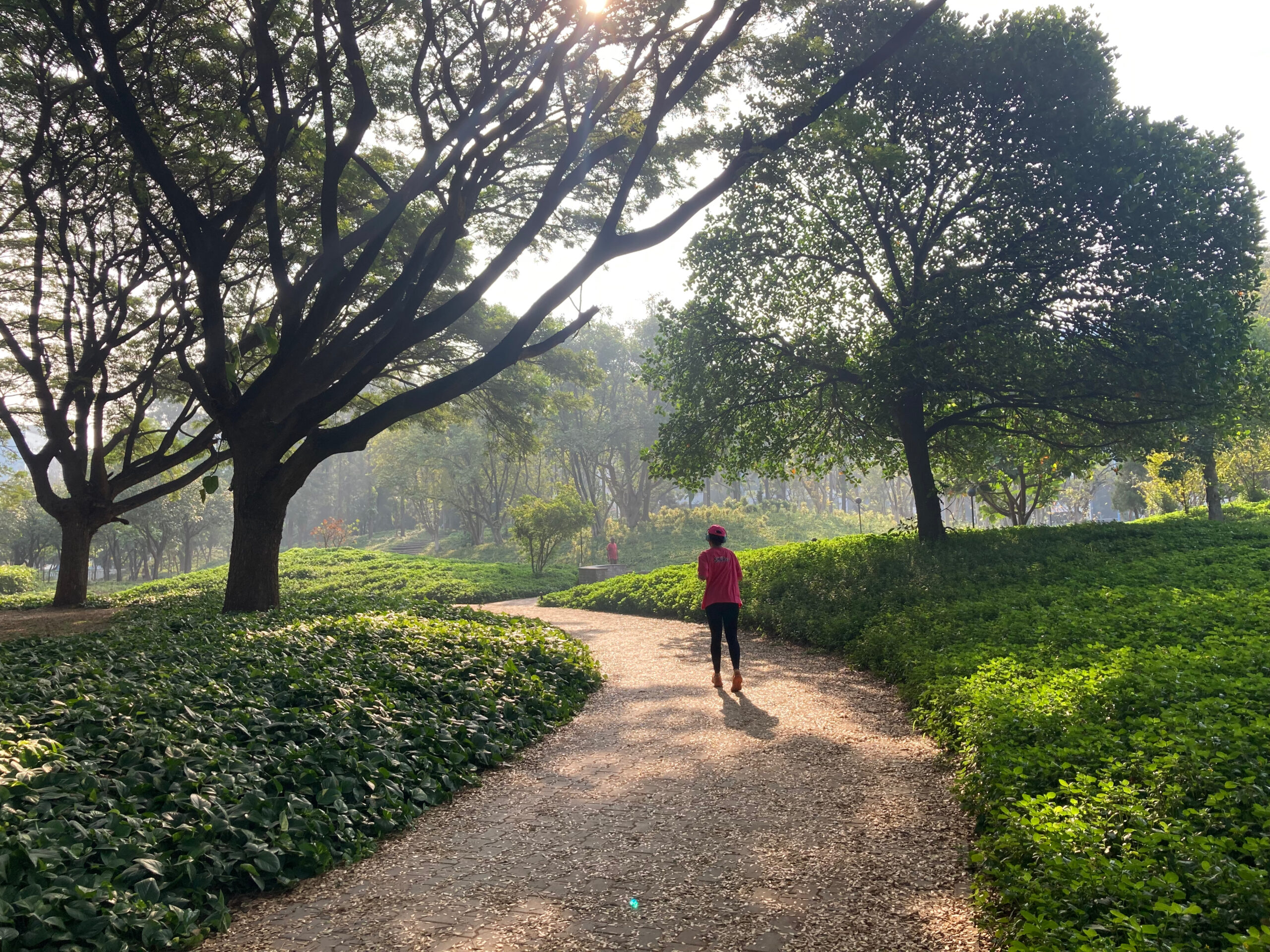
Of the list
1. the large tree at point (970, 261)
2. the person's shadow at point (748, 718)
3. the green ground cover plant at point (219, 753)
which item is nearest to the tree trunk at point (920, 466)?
the large tree at point (970, 261)

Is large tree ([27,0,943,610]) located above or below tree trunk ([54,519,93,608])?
above

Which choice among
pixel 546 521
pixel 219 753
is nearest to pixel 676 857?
pixel 219 753

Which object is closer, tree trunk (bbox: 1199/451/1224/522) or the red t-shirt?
the red t-shirt

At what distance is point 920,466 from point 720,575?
8.76 metres

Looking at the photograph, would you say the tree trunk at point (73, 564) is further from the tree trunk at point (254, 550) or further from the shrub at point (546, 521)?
the shrub at point (546, 521)

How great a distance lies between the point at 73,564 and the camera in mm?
16000

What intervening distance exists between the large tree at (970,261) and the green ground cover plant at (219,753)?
355 inches

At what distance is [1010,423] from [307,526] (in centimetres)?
7234

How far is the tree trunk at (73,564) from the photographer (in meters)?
15.8

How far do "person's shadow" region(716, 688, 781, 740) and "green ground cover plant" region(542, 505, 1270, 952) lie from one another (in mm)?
1335

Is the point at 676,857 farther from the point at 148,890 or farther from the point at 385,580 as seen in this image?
the point at 385,580

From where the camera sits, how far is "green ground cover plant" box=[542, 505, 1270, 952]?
118 inches

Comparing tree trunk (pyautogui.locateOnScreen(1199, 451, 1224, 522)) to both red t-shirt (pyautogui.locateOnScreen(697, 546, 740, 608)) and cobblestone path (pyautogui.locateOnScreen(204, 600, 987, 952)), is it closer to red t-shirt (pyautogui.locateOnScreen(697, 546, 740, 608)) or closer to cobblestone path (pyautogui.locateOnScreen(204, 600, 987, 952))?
red t-shirt (pyautogui.locateOnScreen(697, 546, 740, 608))

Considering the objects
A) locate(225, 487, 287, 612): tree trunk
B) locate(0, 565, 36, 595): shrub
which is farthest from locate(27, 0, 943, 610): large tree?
locate(0, 565, 36, 595): shrub
